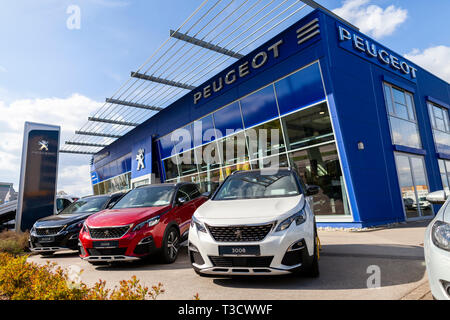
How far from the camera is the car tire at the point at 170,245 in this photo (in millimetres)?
5719

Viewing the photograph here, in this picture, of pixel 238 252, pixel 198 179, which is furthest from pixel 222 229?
pixel 198 179

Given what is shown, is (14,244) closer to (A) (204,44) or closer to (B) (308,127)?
(A) (204,44)

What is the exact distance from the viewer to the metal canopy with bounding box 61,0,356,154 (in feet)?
Result: 34.5

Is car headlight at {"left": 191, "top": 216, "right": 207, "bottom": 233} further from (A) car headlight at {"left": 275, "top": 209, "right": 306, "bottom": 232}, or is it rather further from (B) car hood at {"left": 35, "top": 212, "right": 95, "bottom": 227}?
(B) car hood at {"left": 35, "top": 212, "right": 95, "bottom": 227}

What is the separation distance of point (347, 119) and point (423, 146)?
6.61 m

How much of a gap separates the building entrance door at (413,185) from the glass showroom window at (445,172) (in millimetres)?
2285

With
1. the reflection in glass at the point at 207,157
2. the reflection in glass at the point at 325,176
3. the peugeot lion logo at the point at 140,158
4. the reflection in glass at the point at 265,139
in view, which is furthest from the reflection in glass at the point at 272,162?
the peugeot lion logo at the point at 140,158

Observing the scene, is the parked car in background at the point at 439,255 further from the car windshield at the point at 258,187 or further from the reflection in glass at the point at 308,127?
the reflection in glass at the point at 308,127

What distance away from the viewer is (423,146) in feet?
45.2

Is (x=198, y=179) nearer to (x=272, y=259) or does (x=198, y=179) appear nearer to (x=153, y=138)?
(x=153, y=138)

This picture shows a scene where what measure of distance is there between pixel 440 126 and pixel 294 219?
1650 centimetres
